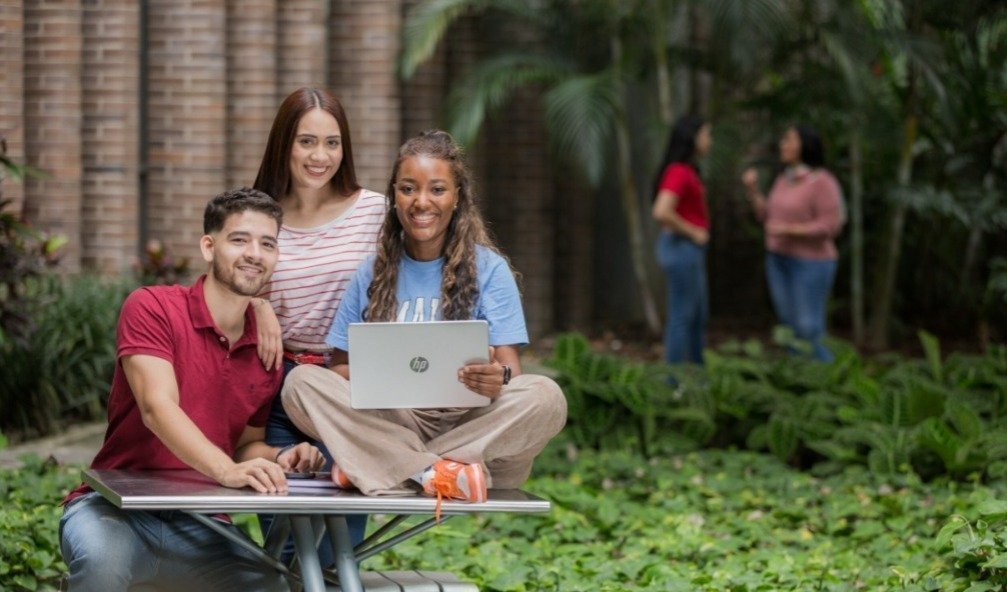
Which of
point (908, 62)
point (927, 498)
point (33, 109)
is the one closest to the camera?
point (927, 498)

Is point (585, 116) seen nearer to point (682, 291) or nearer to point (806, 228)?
point (682, 291)

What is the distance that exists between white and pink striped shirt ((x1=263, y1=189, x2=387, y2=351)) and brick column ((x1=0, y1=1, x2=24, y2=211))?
4.48 m

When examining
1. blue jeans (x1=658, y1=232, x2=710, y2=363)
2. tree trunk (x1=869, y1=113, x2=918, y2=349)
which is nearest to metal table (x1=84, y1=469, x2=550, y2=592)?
blue jeans (x1=658, y1=232, x2=710, y2=363)

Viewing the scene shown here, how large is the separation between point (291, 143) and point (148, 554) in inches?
49.7

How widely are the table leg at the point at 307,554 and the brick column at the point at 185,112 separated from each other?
6.57m

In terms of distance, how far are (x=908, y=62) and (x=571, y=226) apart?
3.51m

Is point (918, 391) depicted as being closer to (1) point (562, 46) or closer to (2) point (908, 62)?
(2) point (908, 62)

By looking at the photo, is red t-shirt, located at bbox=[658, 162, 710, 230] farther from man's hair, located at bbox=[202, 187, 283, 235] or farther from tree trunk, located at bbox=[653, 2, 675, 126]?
man's hair, located at bbox=[202, 187, 283, 235]

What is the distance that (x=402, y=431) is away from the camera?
12.9 feet

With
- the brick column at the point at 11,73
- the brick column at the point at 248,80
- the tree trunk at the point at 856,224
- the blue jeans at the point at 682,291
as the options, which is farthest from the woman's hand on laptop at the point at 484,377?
the tree trunk at the point at 856,224

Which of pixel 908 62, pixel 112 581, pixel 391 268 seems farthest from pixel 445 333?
pixel 908 62

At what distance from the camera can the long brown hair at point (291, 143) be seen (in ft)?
14.8

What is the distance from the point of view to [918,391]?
831 cm

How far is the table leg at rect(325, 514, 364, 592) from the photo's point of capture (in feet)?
12.9
